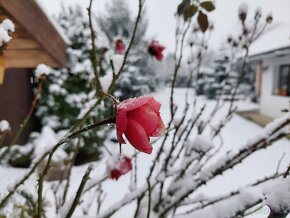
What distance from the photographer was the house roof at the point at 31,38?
2.40 metres

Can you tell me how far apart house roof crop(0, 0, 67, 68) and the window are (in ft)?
34.2

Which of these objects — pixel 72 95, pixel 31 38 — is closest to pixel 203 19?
pixel 31 38

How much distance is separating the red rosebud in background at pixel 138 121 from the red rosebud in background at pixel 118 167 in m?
0.69

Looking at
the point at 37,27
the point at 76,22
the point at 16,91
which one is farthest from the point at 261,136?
the point at 76,22

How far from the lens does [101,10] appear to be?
22266mm

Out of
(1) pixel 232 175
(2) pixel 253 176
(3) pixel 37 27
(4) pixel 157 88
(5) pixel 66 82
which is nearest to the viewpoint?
(3) pixel 37 27

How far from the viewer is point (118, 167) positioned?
1.22 metres

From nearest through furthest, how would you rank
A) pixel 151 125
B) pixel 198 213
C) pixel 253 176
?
pixel 151 125, pixel 198 213, pixel 253 176

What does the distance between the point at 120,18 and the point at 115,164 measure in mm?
21274

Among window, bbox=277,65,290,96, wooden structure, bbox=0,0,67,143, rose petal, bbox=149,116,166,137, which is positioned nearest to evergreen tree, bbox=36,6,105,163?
wooden structure, bbox=0,0,67,143

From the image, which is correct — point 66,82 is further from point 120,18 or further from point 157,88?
point 157,88

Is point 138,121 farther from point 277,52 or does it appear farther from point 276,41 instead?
point 276,41

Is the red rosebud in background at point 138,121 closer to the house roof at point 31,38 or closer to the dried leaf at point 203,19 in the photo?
the dried leaf at point 203,19

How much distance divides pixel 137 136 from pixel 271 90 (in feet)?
47.0
